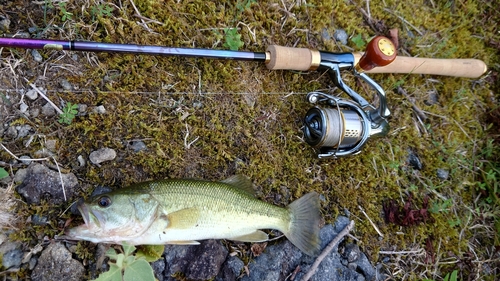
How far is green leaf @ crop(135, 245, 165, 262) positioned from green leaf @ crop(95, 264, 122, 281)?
307 millimetres

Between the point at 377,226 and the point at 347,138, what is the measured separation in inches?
39.1

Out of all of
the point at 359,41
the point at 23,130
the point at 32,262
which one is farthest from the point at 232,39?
the point at 32,262

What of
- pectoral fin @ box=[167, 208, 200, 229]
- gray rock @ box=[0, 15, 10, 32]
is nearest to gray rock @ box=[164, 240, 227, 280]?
pectoral fin @ box=[167, 208, 200, 229]

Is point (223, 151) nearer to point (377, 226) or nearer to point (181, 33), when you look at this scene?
point (181, 33)

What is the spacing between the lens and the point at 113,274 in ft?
8.48

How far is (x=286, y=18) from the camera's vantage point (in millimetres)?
3732

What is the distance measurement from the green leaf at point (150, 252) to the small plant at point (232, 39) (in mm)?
1841

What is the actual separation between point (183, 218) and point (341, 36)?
2.50 metres

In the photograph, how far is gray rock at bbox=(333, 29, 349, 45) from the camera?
3.93 m

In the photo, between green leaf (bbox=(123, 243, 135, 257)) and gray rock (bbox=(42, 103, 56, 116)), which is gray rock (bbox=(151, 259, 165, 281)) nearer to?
green leaf (bbox=(123, 243, 135, 257))

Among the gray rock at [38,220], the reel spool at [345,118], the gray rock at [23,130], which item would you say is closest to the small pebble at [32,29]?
the gray rock at [23,130]

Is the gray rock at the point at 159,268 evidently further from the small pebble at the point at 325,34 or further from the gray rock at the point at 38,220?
the small pebble at the point at 325,34

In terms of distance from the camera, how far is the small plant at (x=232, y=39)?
343cm

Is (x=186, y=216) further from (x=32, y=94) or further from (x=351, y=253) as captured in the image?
(x=351, y=253)
